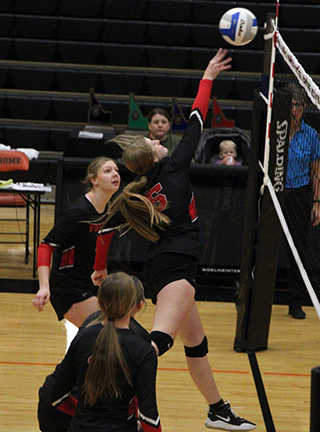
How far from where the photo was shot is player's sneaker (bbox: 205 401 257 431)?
3922mm

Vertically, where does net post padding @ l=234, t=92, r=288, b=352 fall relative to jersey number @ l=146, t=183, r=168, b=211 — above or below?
below

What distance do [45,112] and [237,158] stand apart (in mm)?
4290

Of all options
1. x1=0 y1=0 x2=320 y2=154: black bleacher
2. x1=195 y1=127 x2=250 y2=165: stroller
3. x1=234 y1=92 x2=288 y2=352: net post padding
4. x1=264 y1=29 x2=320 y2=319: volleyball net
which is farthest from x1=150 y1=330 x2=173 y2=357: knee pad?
x1=0 y1=0 x2=320 y2=154: black bleacher

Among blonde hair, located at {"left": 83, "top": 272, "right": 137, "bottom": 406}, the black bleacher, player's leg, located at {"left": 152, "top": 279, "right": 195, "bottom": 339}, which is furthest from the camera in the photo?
the black bleacher

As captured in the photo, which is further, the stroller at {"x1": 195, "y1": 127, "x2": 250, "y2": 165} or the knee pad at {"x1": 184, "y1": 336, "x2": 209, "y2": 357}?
the stroller at {"x1": 195, "y1": 127, "x2": 250, "y2": 165}

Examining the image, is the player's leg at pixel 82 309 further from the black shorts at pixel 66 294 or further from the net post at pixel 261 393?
the net post at pixel 261 393

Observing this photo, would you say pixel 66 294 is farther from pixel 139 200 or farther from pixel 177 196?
pixel 177 196

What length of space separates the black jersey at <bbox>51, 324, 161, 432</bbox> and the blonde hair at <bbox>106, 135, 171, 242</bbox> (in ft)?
3.17

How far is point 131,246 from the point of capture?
22.7 ft

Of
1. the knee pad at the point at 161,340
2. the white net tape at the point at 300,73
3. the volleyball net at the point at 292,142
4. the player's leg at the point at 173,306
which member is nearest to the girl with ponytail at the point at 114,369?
the knee pad at the point at 161,340

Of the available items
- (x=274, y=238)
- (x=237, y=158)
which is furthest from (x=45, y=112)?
(x=274, y=238)

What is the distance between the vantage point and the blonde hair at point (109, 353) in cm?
252

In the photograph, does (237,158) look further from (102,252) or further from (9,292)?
(102,252)

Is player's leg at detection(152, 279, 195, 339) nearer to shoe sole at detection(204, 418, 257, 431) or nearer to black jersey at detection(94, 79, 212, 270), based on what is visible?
black jersey at detection(94, 79, 212, 270)
